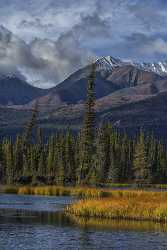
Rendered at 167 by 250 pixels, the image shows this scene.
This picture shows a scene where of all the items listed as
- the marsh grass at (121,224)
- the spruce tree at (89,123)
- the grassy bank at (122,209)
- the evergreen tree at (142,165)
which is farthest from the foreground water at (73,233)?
the evergreen tree at (142,165)

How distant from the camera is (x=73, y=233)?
162 feet

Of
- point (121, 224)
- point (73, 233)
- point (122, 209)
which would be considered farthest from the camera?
point (122, 209)

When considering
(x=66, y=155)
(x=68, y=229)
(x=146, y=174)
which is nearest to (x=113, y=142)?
(x=146, y=174)

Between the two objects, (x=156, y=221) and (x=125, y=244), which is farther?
(x=156, y=221)

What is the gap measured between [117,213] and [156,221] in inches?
187

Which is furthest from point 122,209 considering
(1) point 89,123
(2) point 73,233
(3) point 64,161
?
(3) point 64,161

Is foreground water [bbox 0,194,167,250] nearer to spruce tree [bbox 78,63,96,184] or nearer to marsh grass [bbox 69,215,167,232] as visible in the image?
marsh grass [bbox 69,215,167,232]

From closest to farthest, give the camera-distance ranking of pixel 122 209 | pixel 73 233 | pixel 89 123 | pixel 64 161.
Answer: pixel 73 233 → pixel 122 209 → pixel 89 123 → pixel 64 161

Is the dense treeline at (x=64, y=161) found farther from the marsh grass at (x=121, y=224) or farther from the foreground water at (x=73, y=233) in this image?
the foreground water at (x=73, y=233)

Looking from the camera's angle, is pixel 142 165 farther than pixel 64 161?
Yes

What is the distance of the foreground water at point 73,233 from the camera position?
42.7m

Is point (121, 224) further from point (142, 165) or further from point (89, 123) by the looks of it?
point (142, 165)

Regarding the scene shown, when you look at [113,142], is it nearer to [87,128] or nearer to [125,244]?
[87,128]

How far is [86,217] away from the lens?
198 feet
